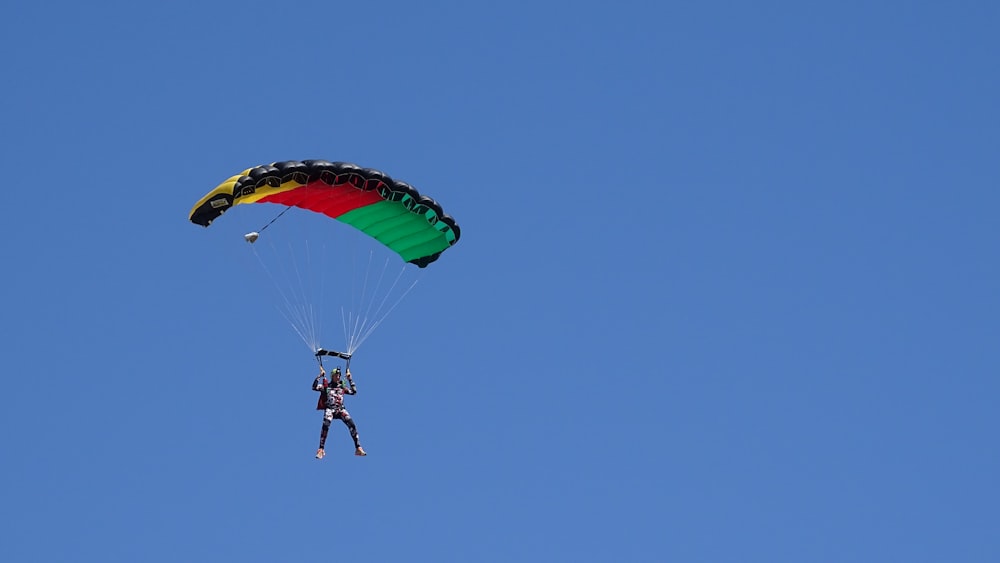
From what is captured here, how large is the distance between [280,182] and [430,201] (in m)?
2.68

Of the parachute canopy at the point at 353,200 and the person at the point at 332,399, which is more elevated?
the parachute canopy at the point at 353,200

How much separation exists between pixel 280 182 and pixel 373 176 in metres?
1.51

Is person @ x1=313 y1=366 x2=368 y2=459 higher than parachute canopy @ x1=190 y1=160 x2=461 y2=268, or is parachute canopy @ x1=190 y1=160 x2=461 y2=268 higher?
parachute canopy @ x1=190 y1=160 x2=461 y2=268

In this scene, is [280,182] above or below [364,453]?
above

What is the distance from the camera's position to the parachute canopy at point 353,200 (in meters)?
36.8

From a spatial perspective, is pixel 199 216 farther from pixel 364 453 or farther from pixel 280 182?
pixel 364 453

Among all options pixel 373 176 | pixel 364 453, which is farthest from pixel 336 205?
pixel 364 453

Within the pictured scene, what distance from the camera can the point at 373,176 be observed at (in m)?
37.8

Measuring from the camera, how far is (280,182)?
3703 cm

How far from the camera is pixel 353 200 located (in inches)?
1516

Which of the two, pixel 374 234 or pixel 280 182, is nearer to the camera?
pixel 280 182

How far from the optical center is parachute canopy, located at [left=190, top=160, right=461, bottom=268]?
36781 mm

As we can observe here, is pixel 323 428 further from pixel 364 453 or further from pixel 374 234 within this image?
pixel 374 234

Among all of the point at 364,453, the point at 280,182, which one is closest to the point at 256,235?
the point at 280,182
